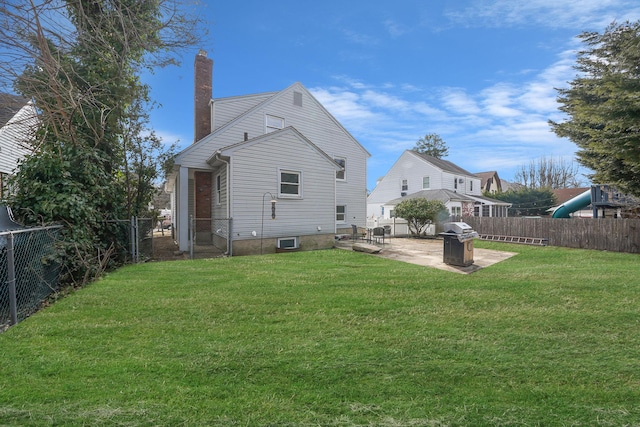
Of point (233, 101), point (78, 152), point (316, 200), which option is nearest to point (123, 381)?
point (78, 152)

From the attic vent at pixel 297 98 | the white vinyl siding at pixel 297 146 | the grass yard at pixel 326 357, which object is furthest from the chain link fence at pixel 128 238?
the attic vent at pixel 297 98

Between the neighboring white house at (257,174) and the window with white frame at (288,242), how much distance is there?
0.13 feet

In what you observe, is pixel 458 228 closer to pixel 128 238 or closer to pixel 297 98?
pixel 128 238

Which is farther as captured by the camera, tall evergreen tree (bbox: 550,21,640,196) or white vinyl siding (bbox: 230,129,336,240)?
white vinyl siding (bbox: 230,129,336,240)

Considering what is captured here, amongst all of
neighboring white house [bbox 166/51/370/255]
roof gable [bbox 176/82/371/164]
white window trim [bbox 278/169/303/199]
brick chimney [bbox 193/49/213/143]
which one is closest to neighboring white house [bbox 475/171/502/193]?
roof gable [bbox 176/82/371/164]

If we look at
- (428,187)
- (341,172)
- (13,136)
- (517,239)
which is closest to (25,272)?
(13,136)

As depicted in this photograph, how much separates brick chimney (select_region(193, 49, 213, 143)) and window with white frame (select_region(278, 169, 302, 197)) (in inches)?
217

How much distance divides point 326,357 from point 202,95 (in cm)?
1538

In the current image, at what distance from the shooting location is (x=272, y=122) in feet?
51.1

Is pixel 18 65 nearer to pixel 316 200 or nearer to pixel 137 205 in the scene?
pixel 137 205

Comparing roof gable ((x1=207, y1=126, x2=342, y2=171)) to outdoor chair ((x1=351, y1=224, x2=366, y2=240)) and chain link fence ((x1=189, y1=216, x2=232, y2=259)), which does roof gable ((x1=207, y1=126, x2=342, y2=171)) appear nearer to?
chain link fence ((x1=189, y1=216, x2=232, y2=259))

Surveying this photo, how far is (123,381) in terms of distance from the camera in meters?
2.80

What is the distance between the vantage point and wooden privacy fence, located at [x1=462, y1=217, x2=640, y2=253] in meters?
13.1

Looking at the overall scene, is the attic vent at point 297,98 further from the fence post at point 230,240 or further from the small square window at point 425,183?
the small square window at point 425,183
